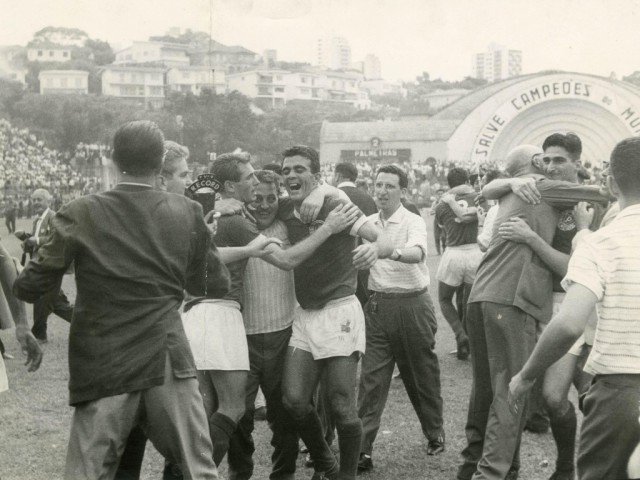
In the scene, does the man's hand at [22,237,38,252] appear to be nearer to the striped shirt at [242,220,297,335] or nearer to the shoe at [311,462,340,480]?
the striped shirt at [242,220,297,335]

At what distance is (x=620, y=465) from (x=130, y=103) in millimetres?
33259

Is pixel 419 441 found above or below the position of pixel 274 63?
below

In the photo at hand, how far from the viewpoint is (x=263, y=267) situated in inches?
212

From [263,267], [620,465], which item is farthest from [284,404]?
[620,465]

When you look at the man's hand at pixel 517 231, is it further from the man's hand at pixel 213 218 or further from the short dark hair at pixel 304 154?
the man's hand at pixel 213 218

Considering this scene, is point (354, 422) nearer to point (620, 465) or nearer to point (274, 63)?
point (620, 465)

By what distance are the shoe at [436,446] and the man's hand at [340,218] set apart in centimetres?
214

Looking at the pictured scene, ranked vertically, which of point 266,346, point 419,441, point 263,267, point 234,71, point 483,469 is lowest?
point 419,441

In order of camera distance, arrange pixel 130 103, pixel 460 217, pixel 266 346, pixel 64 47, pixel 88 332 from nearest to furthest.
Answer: pixel 88 332, pixel 266 346, pixel 460 217, pixel 130 103, pixel 64 47

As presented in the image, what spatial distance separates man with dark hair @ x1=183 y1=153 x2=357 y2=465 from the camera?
16.2ft

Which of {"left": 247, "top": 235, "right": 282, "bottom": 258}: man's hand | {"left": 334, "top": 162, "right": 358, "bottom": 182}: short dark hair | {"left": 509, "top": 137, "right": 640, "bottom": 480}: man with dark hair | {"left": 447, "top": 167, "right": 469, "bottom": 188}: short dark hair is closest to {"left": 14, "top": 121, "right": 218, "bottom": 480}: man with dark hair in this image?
{"left": 247, "top": 235, "right": 282, "bottom": 258}: man's hand

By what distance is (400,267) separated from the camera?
260 inches

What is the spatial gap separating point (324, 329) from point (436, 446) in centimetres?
171

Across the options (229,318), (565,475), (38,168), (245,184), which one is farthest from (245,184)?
(38,168)
